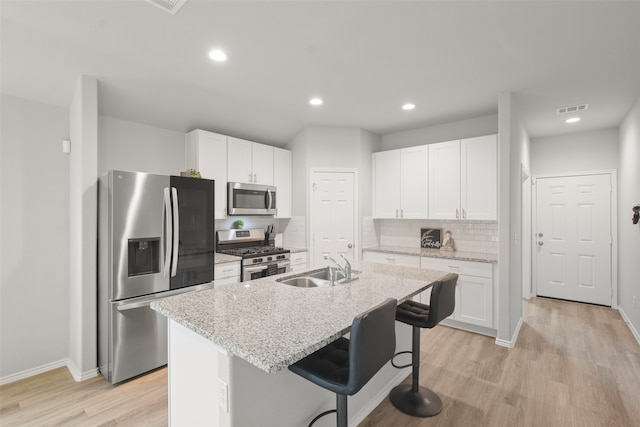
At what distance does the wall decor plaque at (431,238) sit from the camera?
14.2 feet

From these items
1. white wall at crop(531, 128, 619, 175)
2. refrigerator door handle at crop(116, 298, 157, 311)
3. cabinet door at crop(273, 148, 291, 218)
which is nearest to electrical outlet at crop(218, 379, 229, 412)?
refrigerator door handle at crop(116, 298, 157, 311)

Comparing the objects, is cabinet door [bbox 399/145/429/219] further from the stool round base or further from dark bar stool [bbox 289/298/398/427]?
dark bar stool [bbox 289/298/398/427]

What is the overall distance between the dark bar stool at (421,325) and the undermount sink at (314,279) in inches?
18.4

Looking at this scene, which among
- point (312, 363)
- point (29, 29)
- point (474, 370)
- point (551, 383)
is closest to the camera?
point (312, 363)

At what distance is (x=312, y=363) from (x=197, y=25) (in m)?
2.25

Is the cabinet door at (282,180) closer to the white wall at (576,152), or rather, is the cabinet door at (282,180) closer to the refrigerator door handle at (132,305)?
the refrigerator door handle at (132,305)

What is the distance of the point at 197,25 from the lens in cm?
209

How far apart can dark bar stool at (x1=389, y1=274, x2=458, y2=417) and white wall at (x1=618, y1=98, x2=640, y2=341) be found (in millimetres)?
2797

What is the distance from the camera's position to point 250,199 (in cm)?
404

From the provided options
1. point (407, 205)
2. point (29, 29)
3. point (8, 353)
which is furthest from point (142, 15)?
point (407, 205)

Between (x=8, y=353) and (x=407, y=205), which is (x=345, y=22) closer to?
(x=407, y=205)

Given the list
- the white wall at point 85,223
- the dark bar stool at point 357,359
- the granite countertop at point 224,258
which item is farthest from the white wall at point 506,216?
the white wall at point 85,223

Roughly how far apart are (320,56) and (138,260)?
2358mm

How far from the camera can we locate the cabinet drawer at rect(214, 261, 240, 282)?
3.35 m
